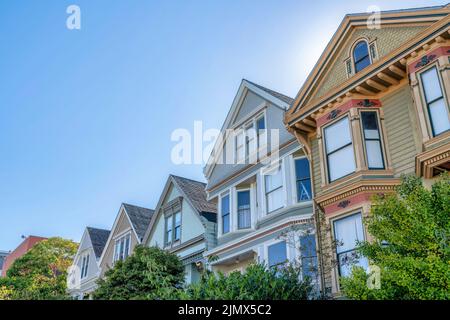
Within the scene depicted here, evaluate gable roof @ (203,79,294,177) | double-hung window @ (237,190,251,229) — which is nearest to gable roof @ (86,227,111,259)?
gable roof @ (203,79,294,177)

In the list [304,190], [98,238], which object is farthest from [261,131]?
[98,238]

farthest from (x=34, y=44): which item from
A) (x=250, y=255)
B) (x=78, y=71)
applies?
(x=250, y=255)

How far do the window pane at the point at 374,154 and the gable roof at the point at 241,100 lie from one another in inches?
218

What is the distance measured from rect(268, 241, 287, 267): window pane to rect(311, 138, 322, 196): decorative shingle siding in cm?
237

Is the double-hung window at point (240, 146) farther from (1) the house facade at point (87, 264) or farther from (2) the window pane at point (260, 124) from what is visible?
(1) the house facade at point (87, 264)

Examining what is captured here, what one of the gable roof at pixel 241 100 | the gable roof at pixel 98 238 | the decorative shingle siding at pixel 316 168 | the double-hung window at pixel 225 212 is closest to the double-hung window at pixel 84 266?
the gable roof at pixel 98 238

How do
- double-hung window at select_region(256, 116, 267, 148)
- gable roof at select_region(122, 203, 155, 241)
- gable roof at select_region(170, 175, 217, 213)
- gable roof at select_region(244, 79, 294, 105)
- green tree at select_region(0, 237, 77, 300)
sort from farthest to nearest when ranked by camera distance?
green tree at select_region(0, 237, 77, 300)
gable roof at select_region(122, 203, 155, 241)
gable roof at select_region(170, 175, 217, 213)
gable roof at select_region(244, 79, 294, 105)
double-hung window at select_region(256, 116, 267, 148)

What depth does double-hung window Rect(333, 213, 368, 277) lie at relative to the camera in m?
13.6

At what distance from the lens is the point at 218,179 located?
21844 mm

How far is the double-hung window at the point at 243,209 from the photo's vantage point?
1991 centimetres

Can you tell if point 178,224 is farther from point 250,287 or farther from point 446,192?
point 446,192

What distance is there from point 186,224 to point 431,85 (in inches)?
572

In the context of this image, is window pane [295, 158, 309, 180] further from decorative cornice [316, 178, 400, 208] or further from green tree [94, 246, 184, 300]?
green tree [94, 246, 184, 300]

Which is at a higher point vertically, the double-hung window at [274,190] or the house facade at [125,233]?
the house facade at [125,233]
